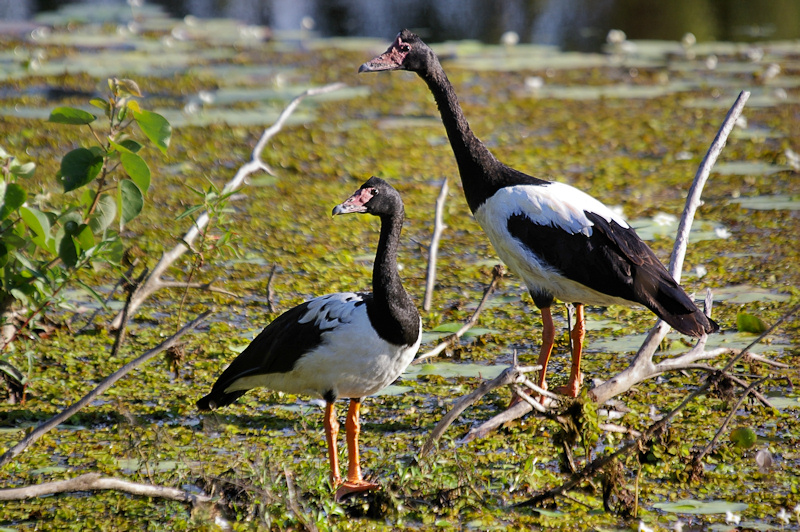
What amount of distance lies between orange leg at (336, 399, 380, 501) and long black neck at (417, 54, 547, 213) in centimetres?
126

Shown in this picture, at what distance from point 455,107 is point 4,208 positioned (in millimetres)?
2092

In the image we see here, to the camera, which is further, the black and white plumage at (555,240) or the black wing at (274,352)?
the black and white plumage at (555,240)

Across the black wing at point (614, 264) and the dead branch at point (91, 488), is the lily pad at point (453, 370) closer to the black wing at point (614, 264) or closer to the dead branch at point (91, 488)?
the black wing at point (614, 264)

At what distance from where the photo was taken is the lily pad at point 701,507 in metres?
3.48

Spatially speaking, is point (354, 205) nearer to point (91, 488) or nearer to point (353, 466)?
point (353, 466)

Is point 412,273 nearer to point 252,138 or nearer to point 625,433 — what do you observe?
point 625,433

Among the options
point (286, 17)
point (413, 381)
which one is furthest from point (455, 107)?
point (286, 17)

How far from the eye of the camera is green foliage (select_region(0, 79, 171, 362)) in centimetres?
406

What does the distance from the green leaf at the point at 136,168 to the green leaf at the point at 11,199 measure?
0.42m

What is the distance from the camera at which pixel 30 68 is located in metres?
11.3

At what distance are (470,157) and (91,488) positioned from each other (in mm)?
2283

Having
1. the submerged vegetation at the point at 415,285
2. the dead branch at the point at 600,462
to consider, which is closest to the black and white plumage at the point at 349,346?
the submerged vegetation at the point at 415,285

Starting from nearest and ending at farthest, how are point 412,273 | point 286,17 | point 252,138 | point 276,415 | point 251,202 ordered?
point 276,415
point 412,273
point 251,202
point 252,138
point 286,17

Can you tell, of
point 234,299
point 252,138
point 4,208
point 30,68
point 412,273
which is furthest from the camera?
point 30,68
